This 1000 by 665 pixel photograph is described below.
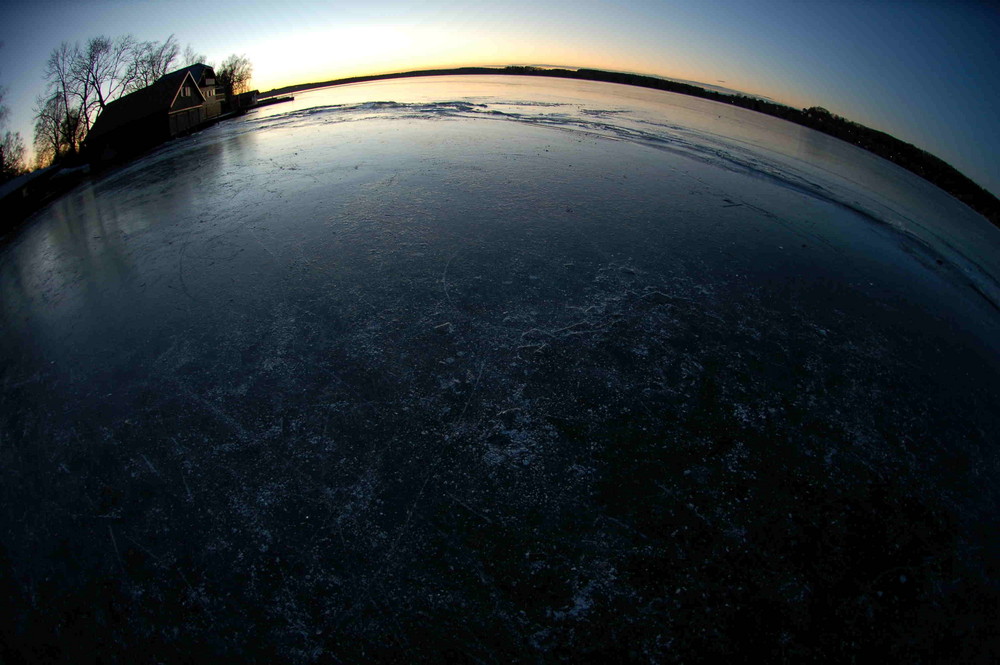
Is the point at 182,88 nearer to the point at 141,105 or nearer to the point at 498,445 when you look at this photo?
the point at 141,105

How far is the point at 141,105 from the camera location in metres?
18.3

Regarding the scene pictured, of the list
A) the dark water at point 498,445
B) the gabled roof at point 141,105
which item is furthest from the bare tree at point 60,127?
the dark water at point 498,445

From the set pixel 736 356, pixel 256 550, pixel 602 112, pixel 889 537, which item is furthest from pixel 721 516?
pixel 602 112

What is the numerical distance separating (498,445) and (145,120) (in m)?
24.1

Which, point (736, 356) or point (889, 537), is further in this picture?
point (736, 356)

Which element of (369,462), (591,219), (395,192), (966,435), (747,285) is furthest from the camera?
(395,192)

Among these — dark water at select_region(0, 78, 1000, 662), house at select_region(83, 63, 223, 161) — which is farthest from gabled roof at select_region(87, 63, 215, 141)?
dark water at select_region(0, 78, 1000, 662)

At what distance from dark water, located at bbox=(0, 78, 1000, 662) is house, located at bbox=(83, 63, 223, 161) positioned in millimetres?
17369

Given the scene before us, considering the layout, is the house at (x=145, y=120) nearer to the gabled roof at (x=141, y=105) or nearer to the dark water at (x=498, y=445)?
the gabled roof at (x=141, y=105)

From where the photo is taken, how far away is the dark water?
1.76 m

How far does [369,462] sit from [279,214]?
5.04 m

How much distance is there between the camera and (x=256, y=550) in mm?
1969

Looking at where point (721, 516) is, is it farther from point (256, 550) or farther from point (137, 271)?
point (137, 271)

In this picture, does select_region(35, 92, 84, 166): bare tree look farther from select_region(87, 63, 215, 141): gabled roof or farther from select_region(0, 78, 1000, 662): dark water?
select_region(0, 78, 1000, 662): dark water
